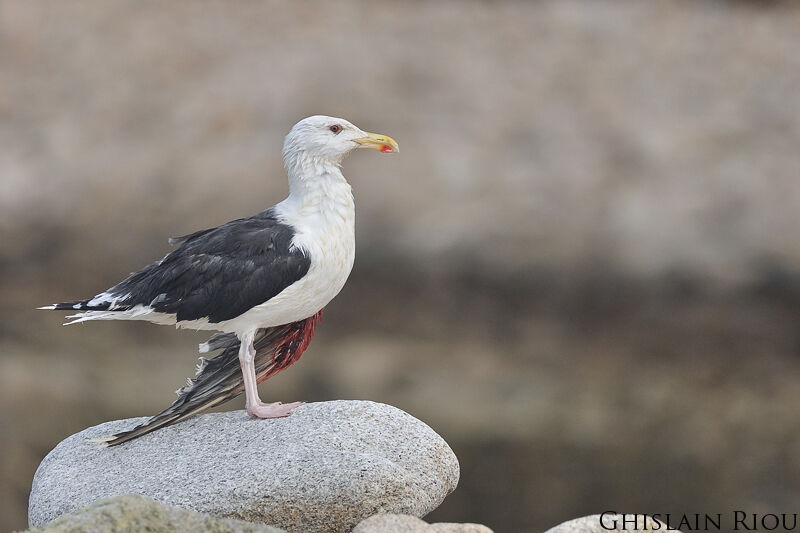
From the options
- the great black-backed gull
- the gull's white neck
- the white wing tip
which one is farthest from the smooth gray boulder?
the gull's white neck

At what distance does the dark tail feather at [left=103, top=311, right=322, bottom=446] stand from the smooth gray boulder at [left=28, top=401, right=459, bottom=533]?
0.07m

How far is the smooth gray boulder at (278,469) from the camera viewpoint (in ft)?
13.5

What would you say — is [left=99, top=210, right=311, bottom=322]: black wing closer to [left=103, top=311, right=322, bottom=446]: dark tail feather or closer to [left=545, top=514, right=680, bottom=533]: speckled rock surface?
[left=103, top=311, right=322, bottom=446]: dark tail feather

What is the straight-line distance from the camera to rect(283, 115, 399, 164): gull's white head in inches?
173

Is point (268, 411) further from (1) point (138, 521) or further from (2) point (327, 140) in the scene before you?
(2) point (327, 140)

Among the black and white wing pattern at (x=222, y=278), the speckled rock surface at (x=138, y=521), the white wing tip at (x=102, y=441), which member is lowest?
the speckled rock surface at (x=138, y=521)

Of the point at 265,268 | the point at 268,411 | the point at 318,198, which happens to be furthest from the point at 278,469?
the point at 318,198

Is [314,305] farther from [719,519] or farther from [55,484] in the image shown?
[719,519]

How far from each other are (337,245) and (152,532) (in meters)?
1.40

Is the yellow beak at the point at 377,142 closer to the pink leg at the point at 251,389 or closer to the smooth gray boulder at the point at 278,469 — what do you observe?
the pink leg at the point at 251,389

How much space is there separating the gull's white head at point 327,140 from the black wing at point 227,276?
0.34 m

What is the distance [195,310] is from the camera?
4273 millimetres

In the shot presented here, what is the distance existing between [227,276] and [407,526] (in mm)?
1248

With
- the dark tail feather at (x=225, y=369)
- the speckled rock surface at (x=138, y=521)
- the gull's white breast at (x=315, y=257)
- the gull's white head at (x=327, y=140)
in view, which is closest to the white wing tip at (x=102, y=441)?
the dark tail feather at (x=225, y=369)
